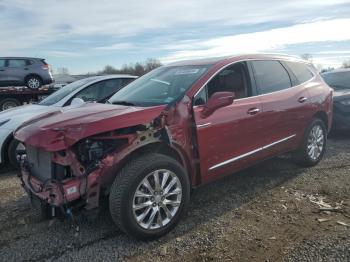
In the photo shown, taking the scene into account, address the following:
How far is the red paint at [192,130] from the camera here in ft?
11.6

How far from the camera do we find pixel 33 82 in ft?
51.7

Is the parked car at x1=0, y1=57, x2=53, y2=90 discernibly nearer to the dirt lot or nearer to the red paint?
the dirt lot

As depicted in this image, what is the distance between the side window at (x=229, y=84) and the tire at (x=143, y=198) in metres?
0.85

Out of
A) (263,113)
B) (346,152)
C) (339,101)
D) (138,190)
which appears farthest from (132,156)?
(339,101)

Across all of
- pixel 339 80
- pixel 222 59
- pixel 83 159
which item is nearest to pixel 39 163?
pixel 83 159

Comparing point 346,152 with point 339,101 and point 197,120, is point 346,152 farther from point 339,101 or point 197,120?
point 197,120

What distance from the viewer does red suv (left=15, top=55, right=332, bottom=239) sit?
11.6ft

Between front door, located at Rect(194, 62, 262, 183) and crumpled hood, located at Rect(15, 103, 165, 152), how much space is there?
62 centimetres

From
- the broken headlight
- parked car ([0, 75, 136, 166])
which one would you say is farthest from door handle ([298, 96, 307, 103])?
the broken headlight

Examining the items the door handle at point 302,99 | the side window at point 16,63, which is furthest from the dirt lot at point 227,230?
the side window at point 16,63

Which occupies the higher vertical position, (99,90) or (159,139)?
(99,90)

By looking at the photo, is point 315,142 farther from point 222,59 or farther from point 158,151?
point 158,151

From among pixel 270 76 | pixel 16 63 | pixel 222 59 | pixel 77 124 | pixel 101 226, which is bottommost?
pixel 101 226

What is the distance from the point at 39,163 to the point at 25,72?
41.7 feet
